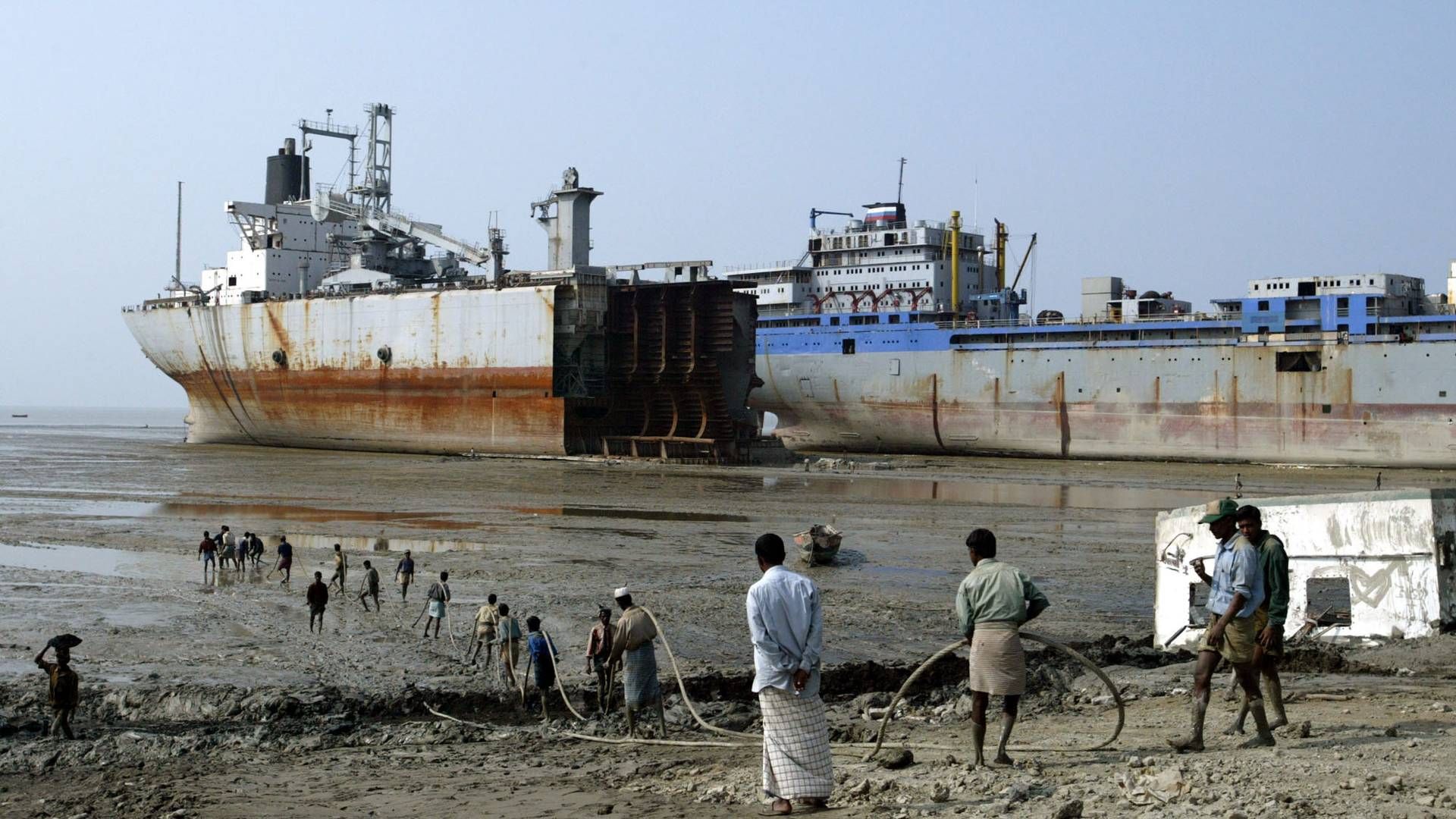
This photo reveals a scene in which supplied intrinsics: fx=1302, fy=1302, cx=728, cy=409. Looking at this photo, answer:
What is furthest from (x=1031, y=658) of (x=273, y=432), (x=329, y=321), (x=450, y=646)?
(x=273, y=432)

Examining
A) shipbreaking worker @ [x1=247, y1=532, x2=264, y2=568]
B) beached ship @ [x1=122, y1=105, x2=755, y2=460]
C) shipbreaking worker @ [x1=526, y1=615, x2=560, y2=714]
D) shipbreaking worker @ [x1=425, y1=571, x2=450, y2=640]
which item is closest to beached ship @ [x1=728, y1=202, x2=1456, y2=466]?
beached ship @ [x1=122, y1=105, x2=755, y2=460]

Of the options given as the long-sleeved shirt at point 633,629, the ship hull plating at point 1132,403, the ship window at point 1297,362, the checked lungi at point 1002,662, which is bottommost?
the long-sleeved shirt at point 633,629

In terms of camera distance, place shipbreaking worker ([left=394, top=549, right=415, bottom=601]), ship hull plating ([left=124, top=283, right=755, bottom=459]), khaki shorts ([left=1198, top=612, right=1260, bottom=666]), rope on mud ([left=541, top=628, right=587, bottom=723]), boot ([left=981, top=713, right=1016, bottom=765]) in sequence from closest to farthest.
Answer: boot ([left=981, top=713, right=1016, bottom=765]) → khaki shorts ([left=1198, top=612, right=1260, bottom=666]) → rope on mud ([left=541, top=628, right=587, bottom=723]) → shipbreaking worker ([left=394, top=549, right=415, bottom=601]) → ship hull plating ([left=124, top=283, right=755, bottom=459])

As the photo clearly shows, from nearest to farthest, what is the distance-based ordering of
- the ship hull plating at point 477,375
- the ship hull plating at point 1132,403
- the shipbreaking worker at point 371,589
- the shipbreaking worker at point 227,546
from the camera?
the shipbreaking worker at point 371,589
the shipbreaking worker at point 227,546
the ship hull plating at point 1132,403
the ship hull plating at point 477,375

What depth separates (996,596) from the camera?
6.08 metres

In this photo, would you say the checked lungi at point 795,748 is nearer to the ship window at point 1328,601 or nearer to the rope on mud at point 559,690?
the rope on mud at point 559,690

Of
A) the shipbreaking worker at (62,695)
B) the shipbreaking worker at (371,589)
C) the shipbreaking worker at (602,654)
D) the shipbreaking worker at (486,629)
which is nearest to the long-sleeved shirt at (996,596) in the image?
the shipbreaking worker at (602,654)

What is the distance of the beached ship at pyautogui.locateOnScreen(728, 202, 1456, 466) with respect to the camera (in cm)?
3472

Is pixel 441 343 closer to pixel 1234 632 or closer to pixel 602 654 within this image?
pixel 602 654

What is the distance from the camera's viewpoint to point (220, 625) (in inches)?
489

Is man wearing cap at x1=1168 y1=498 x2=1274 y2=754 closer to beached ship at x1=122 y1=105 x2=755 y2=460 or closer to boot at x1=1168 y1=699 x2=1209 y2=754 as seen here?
boot at x1=1168 y1=699 x2=1209 y2=754

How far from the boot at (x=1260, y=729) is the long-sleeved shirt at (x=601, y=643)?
14.3 feet

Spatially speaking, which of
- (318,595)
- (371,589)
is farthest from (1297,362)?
(318,595)

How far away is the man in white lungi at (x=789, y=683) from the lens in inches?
227
